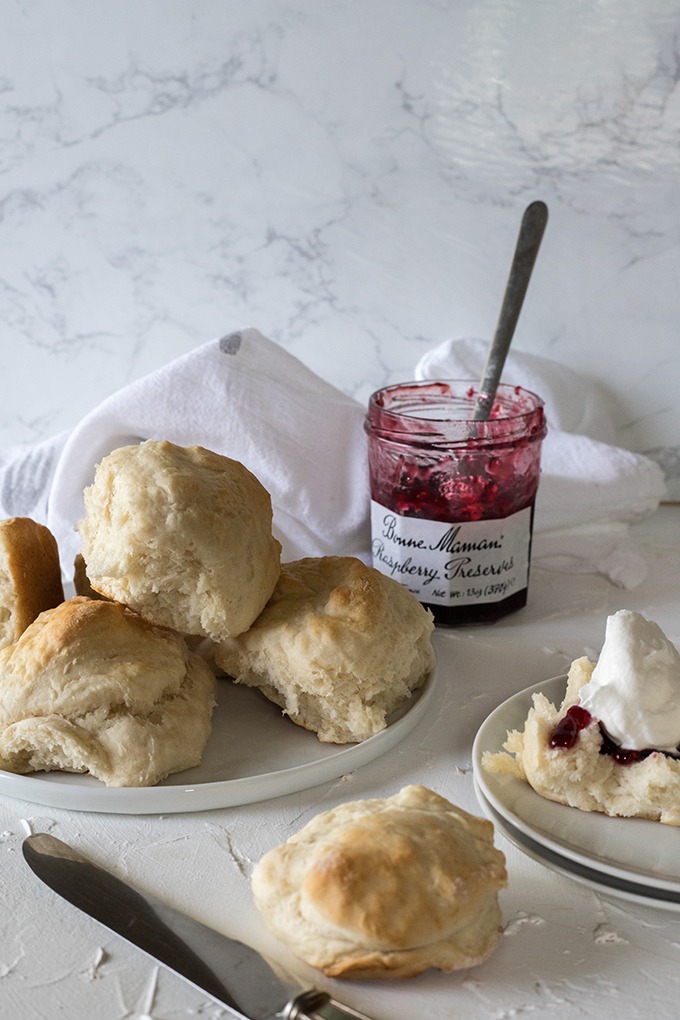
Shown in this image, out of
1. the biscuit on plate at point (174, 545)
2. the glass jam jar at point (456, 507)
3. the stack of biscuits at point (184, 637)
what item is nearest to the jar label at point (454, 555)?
the glass jam jar at point (456, 507)

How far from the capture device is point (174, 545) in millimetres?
1201

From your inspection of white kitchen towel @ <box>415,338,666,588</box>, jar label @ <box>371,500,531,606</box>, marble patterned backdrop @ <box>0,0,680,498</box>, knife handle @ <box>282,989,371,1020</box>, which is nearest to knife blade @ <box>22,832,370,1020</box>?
knife handle @ <box>282,989,371,1020</box>

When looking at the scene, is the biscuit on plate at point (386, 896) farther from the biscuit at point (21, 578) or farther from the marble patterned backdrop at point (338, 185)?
the marble patterned backdrop at point (338, 185)

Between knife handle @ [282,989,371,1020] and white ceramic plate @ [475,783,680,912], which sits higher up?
knife handle @ [282,989,371,1020]

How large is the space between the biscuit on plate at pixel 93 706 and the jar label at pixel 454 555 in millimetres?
469

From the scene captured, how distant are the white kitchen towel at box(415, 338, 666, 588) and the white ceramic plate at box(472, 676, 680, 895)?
0.76m

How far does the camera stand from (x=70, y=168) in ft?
6.51

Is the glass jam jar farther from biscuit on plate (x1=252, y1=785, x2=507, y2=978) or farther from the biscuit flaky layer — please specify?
biscuit on plate (x1=252, y1=785, x2=507, y2=978)

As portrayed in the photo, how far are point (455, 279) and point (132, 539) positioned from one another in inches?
41.0

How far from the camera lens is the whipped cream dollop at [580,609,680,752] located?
Result: 1.09 metres

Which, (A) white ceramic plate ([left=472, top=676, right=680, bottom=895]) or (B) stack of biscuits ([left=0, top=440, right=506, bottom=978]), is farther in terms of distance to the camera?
(B) stack of biscuits ([left=0, top=440, right=506, bottom=978])

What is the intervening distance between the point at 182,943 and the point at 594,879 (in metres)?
0.38

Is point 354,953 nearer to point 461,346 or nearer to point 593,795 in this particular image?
point 593,795

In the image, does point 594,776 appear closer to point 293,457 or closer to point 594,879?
point 594,879
